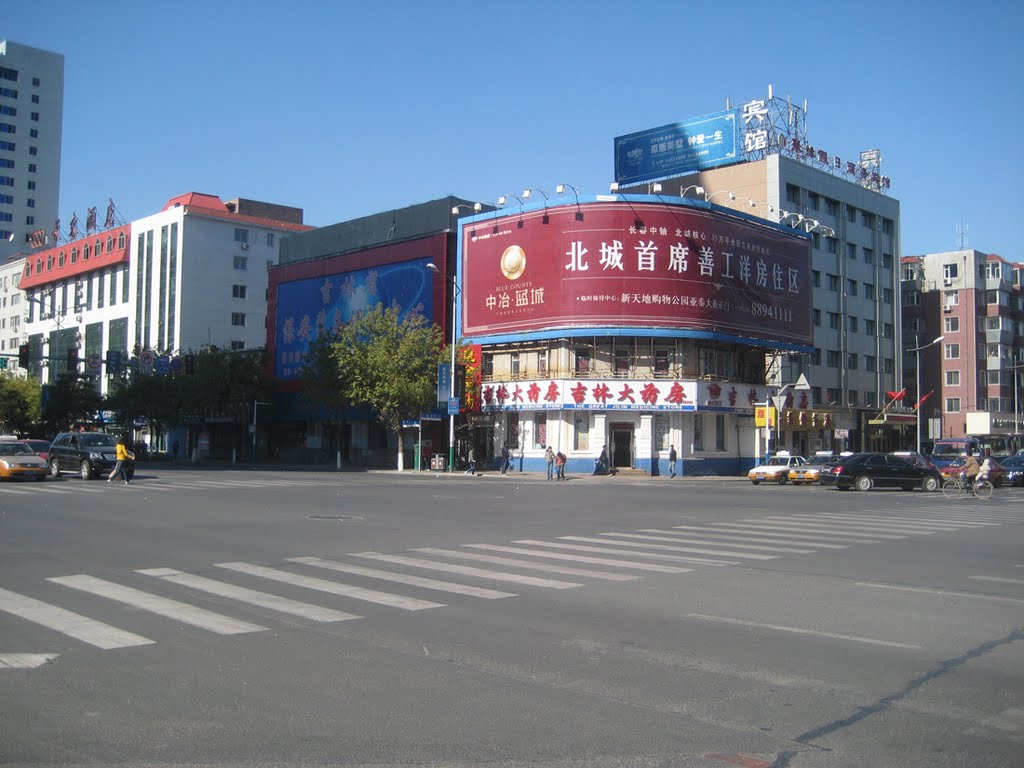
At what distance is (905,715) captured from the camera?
6.11 meters

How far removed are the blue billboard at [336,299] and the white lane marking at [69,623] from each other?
4823 cm

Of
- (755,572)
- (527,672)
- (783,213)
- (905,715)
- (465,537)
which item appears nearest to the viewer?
(905,715)

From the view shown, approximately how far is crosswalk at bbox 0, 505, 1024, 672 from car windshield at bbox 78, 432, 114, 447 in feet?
78.7

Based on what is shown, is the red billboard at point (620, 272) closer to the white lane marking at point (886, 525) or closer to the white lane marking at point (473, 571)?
the white lane marking at point (886, 525)

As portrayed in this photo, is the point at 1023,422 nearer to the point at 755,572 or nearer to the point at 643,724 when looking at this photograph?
the point at 755,572

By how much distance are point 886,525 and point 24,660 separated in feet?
57.2

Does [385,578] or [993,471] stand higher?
[993,471]

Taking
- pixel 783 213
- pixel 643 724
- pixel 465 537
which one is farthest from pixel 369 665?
pixel 783 213

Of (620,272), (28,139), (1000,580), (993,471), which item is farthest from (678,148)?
(28,139)

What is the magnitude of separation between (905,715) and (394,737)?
346cm

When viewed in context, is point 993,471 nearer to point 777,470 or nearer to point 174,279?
point 777,470

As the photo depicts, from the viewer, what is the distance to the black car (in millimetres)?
35094

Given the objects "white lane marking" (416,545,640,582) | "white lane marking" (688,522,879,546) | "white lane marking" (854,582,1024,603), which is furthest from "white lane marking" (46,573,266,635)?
"white lane marking" (688,522,879,546)

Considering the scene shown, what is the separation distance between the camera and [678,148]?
2520 inches
